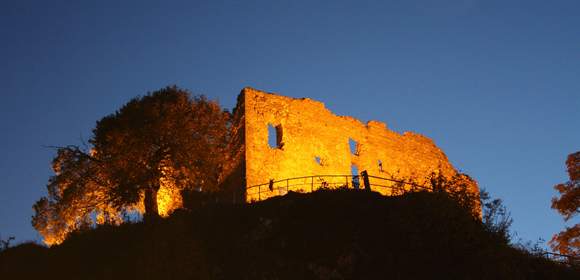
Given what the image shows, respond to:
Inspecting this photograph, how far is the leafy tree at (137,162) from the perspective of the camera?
29.0m

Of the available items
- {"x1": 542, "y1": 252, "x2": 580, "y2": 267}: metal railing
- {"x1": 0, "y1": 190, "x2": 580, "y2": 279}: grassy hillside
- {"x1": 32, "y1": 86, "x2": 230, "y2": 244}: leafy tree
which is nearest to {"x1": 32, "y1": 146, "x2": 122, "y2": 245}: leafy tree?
{"x1": 32, "y1": 86, "x2": 230, "y2": 244}: leafy tree

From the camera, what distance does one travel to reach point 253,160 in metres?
32.0

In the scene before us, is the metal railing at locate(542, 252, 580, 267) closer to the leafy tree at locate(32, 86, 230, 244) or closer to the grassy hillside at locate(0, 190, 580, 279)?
the grassy hillside at locate(0, 190, 580, 279)

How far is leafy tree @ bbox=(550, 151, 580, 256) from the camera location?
33781 mm

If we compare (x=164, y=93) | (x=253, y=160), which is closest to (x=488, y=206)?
(x=253, y=160)

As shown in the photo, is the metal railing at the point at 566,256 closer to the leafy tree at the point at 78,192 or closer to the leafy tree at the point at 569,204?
the leafy tree at the point at 569,204

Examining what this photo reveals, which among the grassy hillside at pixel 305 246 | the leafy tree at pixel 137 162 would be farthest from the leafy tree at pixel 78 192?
the grassy hillside at pixel 305 246

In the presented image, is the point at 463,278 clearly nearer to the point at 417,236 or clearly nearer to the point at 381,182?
the point at 417,236

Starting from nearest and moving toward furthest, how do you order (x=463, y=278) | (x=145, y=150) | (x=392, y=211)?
(x=463, y=278) < (x=392, y=211) < (x=145, y=150)

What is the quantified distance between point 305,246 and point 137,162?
10.2 metres

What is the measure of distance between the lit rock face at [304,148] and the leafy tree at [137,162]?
5.84 ft

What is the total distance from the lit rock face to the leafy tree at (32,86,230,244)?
1779 mm

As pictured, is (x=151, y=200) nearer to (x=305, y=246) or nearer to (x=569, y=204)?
(x=305, y=246)

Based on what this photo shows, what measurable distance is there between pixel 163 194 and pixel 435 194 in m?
13.8
